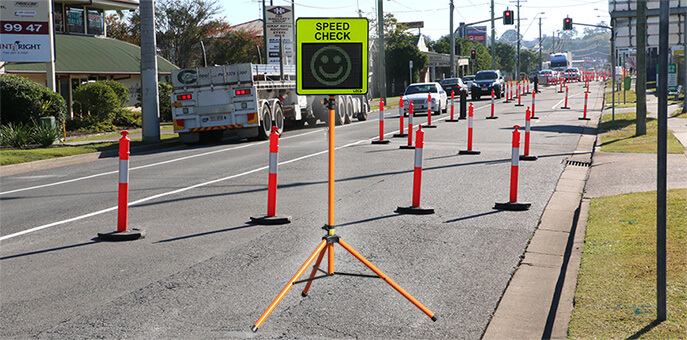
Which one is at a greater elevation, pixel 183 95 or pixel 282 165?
pixel 183 95

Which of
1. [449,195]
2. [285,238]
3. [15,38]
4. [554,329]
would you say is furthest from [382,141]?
[554,329]

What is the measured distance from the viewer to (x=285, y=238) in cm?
827

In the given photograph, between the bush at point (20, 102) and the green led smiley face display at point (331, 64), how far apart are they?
18.5m

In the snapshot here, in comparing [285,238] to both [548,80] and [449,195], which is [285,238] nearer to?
[449,195]

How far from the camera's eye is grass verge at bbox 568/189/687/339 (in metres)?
4.84

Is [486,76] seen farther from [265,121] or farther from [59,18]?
[265,121]

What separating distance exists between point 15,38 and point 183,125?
7038 millimetres

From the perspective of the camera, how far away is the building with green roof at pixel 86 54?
3259 centimetres

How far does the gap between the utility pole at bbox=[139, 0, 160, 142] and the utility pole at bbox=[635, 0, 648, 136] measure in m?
13.5

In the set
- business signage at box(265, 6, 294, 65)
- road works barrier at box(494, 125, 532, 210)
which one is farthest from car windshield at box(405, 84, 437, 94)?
road works barrier at box(494, 125, 532, 210)

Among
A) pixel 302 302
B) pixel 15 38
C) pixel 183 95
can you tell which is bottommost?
pixel 302 302

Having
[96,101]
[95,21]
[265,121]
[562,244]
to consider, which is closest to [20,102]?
[96,101]

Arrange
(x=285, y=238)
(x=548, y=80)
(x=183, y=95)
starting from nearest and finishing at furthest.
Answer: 1. (x=285, y=238)
2. (x=183, y=95)
3. (x=548, y=80)

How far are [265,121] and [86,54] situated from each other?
1546 cm
